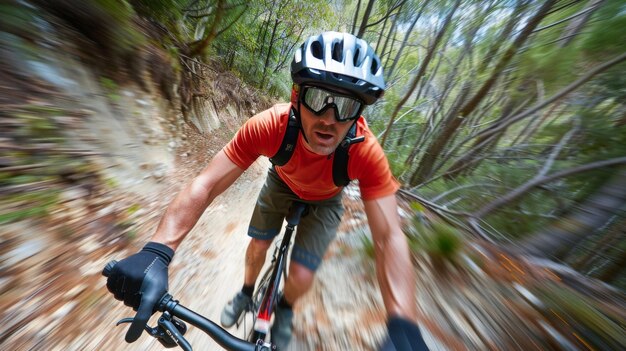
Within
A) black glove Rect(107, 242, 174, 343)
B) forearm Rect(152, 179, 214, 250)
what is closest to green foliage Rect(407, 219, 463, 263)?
forearm Rect(152, 179, 214, 250)

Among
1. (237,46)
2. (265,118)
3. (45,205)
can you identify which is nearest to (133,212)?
(45,205)

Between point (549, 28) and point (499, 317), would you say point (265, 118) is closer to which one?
point (499, 317)

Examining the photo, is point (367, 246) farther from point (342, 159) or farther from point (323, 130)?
point (323, 130)

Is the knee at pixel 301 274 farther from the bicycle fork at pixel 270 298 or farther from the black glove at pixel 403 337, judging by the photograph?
the black glove at pixel 403 337

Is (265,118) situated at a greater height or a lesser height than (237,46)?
lesser

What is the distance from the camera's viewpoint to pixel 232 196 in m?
4.98

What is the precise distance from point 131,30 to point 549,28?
6.88m

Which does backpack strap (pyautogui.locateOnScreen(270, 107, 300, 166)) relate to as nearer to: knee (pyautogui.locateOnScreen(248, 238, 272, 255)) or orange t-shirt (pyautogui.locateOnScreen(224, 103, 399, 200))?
orange t-shirt (pyautogui.locateOnScreen(224, 103, 399, 200))

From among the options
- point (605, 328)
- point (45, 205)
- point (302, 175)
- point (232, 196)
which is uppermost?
point (302, 175)

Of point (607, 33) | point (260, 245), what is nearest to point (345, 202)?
point (260, 245)

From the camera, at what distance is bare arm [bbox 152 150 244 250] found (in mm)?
1543

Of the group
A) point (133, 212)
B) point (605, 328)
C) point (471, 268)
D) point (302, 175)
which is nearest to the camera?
point (605, 328)

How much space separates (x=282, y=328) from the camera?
2.21m

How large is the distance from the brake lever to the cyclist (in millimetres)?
157
